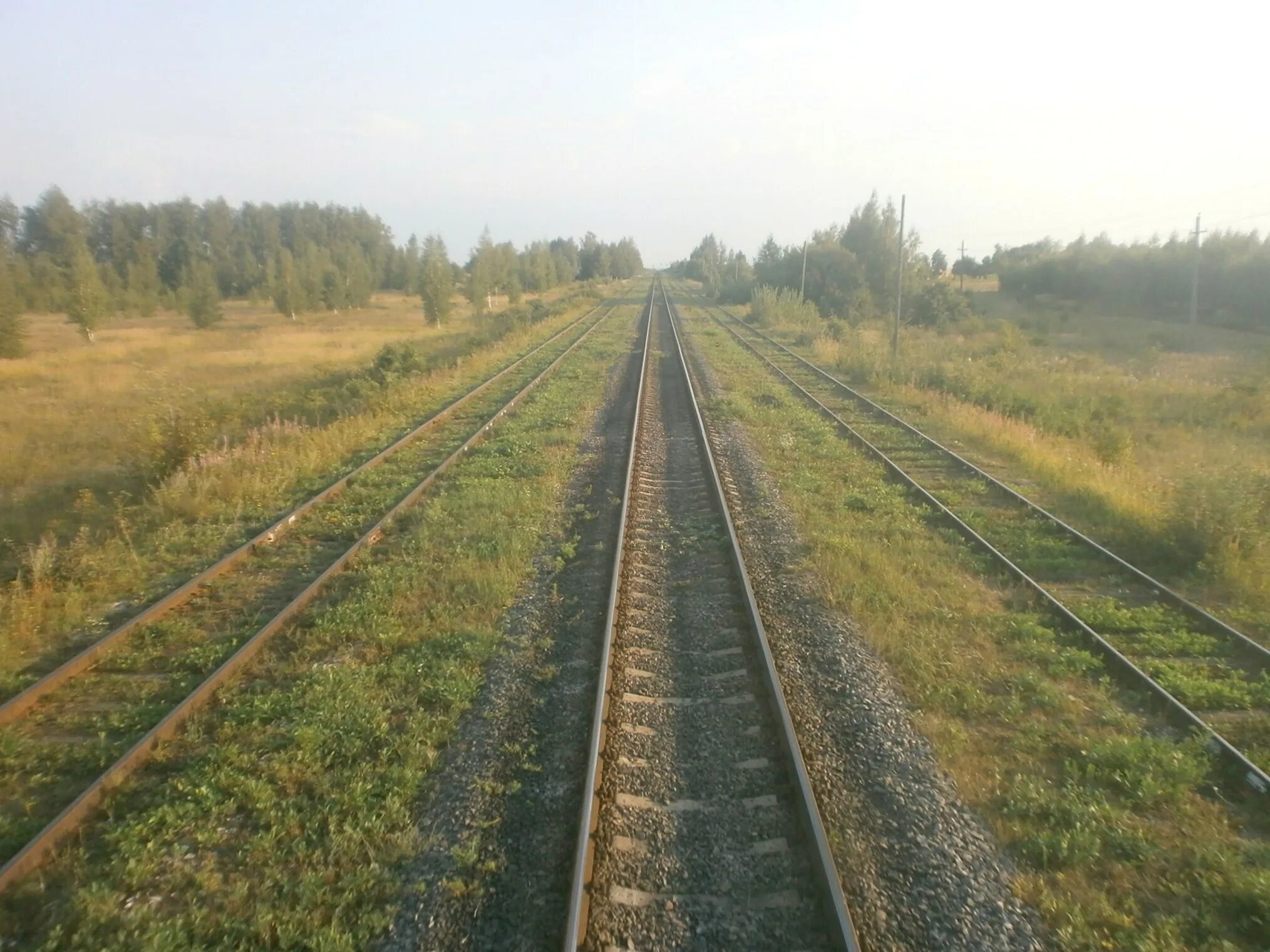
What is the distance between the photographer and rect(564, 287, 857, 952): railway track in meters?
4.00

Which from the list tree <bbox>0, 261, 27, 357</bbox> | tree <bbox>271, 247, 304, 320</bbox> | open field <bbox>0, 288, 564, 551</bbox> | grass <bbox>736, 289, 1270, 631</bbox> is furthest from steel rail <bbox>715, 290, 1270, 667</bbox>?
tree <bbox>271, 247, 304, 320</bbox>

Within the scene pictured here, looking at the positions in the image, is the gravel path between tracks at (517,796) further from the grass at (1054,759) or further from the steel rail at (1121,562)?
the steel rail at (1121,562)

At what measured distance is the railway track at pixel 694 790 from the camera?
13.1ft

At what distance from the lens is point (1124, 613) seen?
26.3 ft

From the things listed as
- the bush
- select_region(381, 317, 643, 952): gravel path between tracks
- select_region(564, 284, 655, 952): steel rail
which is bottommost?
select_region(381, 317, 643, 952): gravel path between tracks

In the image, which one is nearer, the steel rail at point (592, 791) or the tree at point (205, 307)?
the steel rail at point (592, 791)

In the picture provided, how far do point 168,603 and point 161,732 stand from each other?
254 centimetres

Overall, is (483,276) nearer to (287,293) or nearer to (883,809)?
(287,293)

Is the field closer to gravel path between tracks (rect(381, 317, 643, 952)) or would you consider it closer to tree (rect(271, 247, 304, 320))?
gravel path between tracks (rect(381, 317, 643, 952))

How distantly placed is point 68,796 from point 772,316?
4493 centimetres

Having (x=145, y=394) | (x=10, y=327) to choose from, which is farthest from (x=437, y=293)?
(x=145, y=394)

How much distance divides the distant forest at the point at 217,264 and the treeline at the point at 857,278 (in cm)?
2205

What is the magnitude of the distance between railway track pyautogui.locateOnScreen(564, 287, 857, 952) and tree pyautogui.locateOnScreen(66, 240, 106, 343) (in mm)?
45100

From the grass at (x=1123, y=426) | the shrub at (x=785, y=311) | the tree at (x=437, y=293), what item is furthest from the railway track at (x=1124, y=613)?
the tree at (x=437, y=293)
